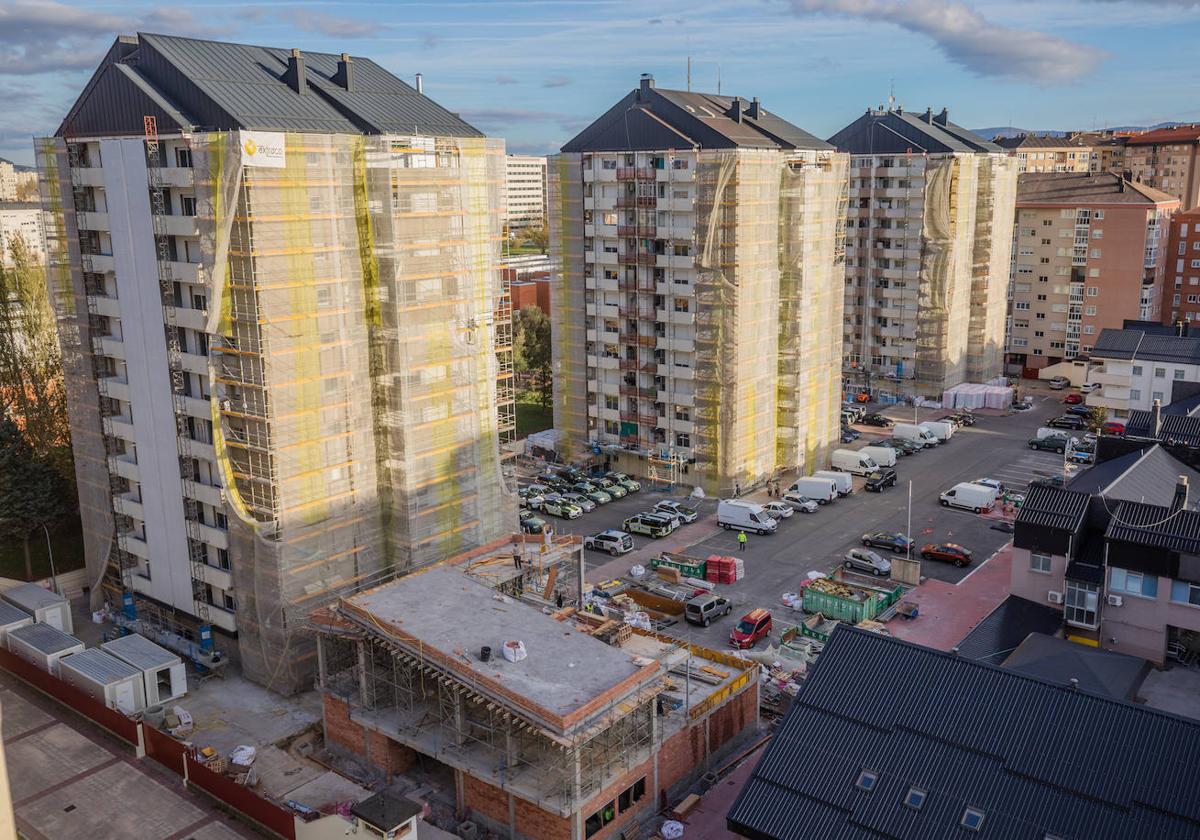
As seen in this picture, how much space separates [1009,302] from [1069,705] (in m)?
65.3

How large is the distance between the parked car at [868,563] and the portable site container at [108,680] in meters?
26.9

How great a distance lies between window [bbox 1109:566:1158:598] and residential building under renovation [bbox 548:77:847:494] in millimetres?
20985

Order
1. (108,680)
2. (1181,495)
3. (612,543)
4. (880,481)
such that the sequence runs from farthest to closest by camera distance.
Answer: (880,481) → (612,543) → (1181,495) → (108,680)

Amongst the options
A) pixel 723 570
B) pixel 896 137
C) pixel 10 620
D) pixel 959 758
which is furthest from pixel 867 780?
pixel 896 137

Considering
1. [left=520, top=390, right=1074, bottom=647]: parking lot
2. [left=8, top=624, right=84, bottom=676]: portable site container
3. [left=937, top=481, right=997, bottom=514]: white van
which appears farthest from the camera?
[left=937, top=481, right=997, bottom=514]: white van

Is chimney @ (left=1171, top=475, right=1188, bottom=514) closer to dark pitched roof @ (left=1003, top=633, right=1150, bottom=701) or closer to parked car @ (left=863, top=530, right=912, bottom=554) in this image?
dark pitched roof @ (left=1003, top=633, right=1150, bottom=701)

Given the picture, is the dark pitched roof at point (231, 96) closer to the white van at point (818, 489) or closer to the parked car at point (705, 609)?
the parked car at point (705, 609)

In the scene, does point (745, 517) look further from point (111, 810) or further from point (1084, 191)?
point (1084, 191)

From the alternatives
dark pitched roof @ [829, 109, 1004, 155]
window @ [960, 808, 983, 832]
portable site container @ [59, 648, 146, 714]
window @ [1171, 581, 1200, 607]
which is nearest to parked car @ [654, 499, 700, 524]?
window @ [1171, 581, 1200, 607]

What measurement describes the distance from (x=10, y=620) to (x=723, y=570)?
25.9 m

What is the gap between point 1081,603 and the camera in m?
32.1

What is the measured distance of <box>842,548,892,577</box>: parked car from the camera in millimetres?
41344

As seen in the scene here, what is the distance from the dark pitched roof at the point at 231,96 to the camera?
30797mm

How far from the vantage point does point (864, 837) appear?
20594 millimetres
